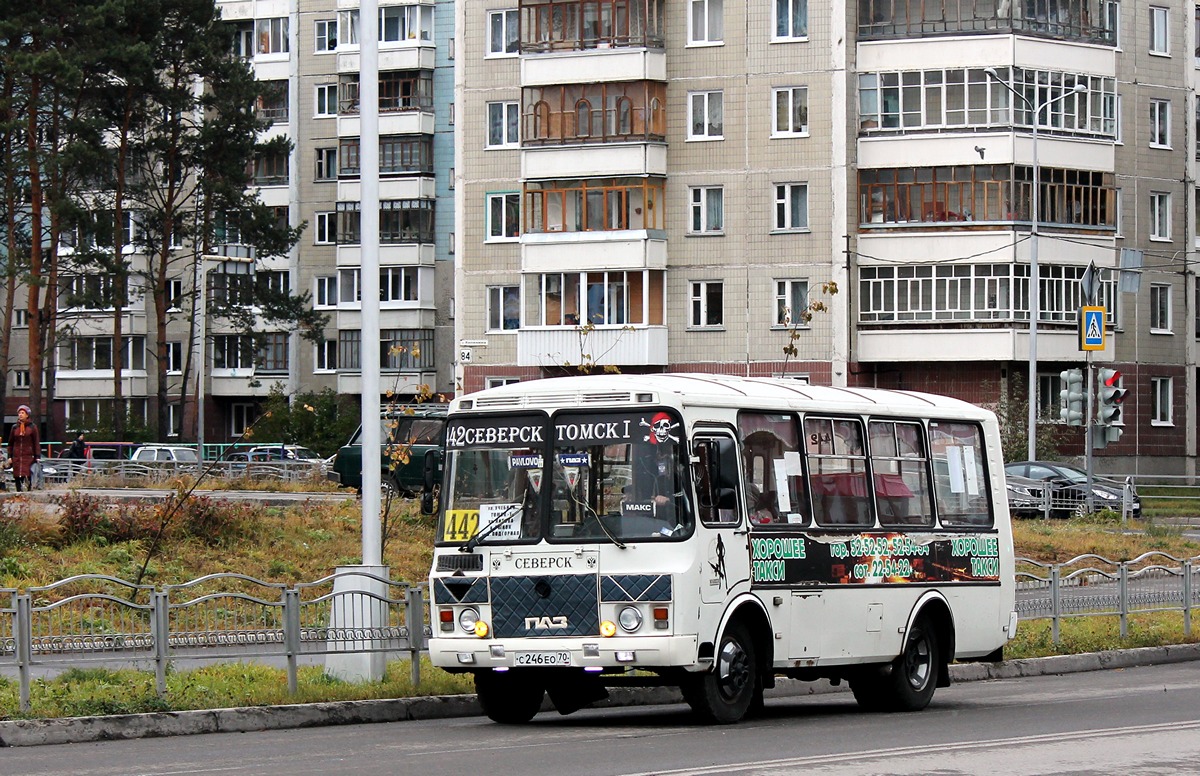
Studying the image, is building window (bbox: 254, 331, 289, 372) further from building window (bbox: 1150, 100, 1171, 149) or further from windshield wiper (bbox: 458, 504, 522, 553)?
windshield wiper (bbox: 458, 504, 522, 553)

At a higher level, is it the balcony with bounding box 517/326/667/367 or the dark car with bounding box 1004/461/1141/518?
the balcony with bounding box 517/326/667/367

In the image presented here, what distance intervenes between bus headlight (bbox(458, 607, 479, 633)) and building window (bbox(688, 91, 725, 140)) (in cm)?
4437

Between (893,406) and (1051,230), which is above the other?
(1051,230)

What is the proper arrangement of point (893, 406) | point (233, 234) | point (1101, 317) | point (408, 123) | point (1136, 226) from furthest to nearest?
point (408, 123) → point (233, 234) → point (1136, 226) → point (1101, 317) → point (893, 406)

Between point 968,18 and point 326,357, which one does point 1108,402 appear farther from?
point 326,357

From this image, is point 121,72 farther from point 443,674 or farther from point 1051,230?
point 443,674

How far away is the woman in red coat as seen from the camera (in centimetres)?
A: 3766

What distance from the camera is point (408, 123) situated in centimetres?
7562

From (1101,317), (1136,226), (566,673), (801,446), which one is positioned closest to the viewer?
(566,673)

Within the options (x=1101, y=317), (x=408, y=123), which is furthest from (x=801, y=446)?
(x=408, y=123)

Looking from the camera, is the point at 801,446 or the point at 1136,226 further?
the point at 1136,226

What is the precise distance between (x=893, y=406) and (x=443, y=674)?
15.3 ft

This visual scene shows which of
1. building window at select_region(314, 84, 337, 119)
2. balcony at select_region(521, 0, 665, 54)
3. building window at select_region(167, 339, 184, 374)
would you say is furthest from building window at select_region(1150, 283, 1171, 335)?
building window at select_region(167, 339, 184, 374)

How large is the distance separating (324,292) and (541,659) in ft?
212
